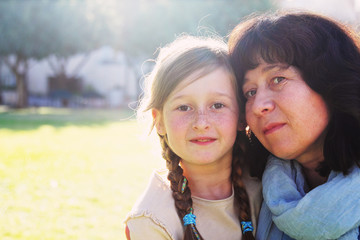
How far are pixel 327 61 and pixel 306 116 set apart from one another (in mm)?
351

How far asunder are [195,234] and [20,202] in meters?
3.23

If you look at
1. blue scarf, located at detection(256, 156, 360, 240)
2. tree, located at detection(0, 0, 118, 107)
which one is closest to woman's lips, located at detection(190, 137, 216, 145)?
blue scarf, located at detection(256, 156, 360, 240)

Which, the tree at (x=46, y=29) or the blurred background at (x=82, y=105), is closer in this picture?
the blurred background at (x=82, y=105)

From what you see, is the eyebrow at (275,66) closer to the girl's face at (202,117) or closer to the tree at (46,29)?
the girl's face at (202,117)

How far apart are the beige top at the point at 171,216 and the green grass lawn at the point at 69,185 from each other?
826 mm

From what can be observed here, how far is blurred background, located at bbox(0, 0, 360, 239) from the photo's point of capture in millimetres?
4438

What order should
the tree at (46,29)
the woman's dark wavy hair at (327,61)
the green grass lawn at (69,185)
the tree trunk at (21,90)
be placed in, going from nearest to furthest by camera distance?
the woman's dark wavy hair at (327,61) < the green grass lawn at (69,185) < the tree at (46,29) < the tree trunk at (21,90)

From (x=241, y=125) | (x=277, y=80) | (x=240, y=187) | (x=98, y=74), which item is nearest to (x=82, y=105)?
(x=98, y=74)

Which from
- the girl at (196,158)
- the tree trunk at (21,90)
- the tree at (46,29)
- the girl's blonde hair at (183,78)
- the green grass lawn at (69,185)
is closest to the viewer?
the girl at (196,158)

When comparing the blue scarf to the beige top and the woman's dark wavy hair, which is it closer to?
the woman's dark wavy hair

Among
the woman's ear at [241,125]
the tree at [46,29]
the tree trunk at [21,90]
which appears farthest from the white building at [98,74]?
the woman's ear at [241,125]

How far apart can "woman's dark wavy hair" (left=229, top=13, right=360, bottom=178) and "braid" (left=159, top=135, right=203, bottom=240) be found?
2.77 ft

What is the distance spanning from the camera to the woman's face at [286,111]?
230 cm

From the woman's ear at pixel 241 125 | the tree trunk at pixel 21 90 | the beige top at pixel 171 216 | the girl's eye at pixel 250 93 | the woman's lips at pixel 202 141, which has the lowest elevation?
the tree trunk at pixel 21 90
